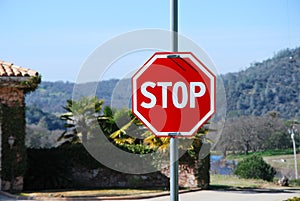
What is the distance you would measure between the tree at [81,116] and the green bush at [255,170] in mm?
6240

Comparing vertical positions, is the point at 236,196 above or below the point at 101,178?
below

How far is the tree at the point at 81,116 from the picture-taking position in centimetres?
2044

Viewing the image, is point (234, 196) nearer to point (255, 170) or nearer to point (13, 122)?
point (255, 170)

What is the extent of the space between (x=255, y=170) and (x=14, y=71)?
10286 mm

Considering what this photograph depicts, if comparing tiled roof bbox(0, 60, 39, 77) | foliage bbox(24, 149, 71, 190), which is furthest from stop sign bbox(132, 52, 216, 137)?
foliage bbox(24, 149, 71, 190)

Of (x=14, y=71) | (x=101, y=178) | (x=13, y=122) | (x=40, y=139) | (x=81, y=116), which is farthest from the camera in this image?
(x=40, y=139)

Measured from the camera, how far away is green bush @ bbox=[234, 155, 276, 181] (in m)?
21.9

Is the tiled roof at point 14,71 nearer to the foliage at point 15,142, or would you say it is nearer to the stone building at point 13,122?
the stone building at point 13,122

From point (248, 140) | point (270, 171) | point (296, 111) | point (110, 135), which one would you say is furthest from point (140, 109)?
point (296, 111)

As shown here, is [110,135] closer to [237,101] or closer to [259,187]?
[259,187]

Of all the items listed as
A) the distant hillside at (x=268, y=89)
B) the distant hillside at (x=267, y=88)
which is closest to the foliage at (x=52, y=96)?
the distant hillside at (x=267, y=88)

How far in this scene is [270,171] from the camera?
72.3 feet

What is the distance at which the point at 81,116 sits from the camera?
20875 mm

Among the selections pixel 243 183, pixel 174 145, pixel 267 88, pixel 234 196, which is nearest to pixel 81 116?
pixel 243 183
